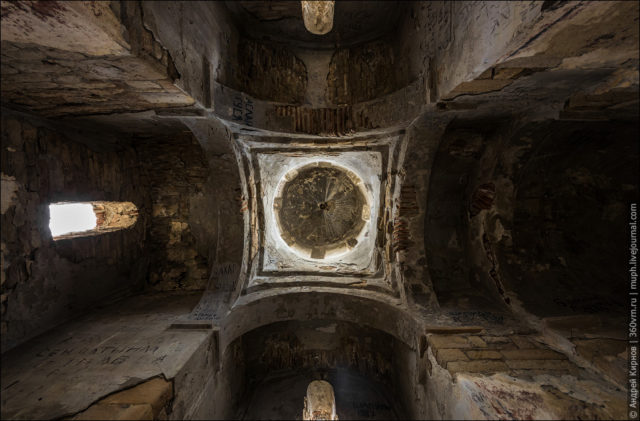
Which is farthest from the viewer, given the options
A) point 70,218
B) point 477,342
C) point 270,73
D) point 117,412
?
point 270,73

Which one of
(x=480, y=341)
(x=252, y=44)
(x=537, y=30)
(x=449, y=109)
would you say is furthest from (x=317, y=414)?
(x=252, y=44)

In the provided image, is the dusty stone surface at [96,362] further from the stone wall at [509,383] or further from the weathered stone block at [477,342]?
the weathered stone block at [477,342]

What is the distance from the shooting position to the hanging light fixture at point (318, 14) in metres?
2.55

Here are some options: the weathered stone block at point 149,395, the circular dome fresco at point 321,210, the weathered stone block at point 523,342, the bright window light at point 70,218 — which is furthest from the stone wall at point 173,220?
the weathered stone block at point 523,342

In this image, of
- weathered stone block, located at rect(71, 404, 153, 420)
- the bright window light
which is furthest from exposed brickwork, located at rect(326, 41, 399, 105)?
weathered stone block, located at rect(71, 404, 153, 420)

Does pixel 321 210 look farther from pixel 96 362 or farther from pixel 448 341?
pixel 96 362

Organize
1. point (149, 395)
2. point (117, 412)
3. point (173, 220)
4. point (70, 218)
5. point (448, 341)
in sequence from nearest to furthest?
point (117, 412) → point (149, 395) → point (448, 341) → point (70, 218) → point (173, 220)

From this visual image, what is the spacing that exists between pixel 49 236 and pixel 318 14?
392 cm

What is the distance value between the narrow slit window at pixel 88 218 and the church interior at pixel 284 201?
0.04 m

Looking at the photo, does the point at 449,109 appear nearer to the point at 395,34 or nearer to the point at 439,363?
the point at 395,34

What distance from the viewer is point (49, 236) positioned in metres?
2.86

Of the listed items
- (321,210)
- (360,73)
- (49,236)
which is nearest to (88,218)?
(49,236)

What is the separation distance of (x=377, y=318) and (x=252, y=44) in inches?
190

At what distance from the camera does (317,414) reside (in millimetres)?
4262
